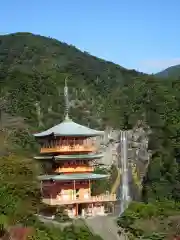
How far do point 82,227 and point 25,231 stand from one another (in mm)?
2741

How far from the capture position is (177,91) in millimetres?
56531

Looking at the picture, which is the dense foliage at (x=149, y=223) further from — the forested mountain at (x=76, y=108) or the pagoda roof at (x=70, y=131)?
the pagoda roof at (x=70, y=131)

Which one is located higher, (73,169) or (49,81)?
(49,81)

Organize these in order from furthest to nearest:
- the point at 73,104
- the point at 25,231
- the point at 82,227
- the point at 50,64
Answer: the point at 50,64, the point at 73,104, the point at 82,227, the point at 25,231

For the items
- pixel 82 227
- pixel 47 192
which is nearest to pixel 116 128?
pixel 47 192

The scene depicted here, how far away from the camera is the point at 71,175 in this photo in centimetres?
2494

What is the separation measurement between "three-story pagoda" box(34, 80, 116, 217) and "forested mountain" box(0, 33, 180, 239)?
61.7 inches

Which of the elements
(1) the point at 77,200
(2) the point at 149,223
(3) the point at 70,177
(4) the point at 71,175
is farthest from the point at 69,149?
(2) the point at 149,223

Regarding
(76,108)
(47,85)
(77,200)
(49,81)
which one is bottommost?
(77,200)

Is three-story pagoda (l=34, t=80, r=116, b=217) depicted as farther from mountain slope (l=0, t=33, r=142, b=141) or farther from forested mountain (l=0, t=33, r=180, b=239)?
mountain slope (l=0, t=33, r=142, b=141)

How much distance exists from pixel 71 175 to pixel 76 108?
3576 centimetres

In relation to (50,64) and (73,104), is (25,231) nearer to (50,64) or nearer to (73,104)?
(73,104)

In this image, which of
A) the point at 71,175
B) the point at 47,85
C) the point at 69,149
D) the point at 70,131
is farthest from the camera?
Result: the point at 47,85

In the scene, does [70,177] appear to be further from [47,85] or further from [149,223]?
[47,85]
